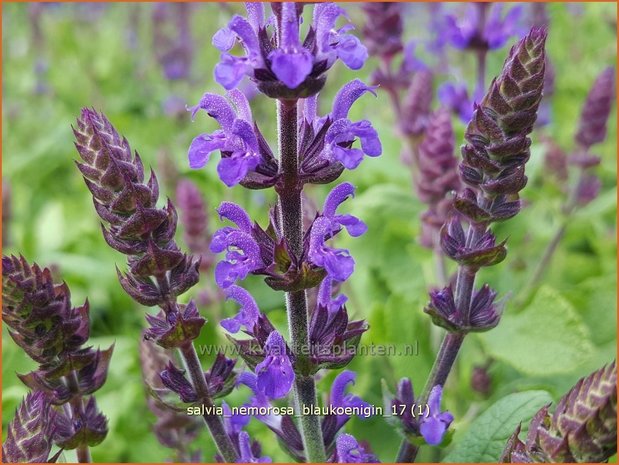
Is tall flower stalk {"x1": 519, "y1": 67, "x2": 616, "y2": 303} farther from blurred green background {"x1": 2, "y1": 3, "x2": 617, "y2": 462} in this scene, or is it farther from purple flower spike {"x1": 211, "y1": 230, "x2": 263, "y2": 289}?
purple flower spike {"x1": 211, "y1": 230, "x2": 263, "y2": 289}

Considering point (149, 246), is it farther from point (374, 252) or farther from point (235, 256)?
point (374, 252)

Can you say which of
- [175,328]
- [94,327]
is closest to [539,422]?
[175,328]

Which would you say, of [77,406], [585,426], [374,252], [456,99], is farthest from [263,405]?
[456,99]

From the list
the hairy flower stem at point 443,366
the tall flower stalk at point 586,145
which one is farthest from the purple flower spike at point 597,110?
the hairy flower stem at point 443,366

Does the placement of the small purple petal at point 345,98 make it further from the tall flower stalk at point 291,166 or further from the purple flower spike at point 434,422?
the purple flower spike at point 434,422

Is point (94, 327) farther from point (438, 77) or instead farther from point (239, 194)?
point (438, 77)
